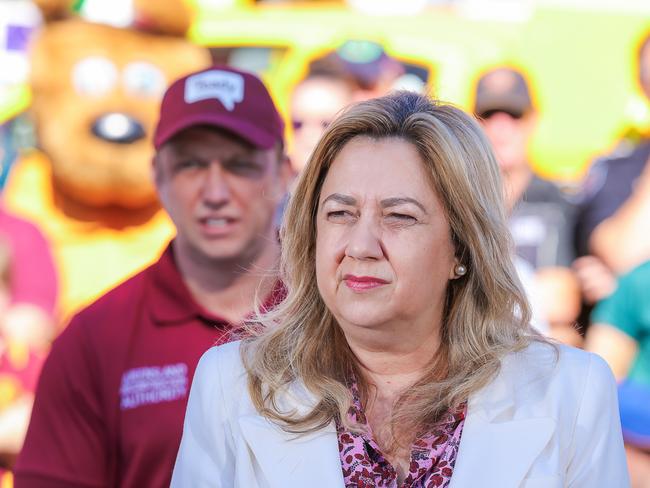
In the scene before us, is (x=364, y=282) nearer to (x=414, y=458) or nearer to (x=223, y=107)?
(x=414, y=458)

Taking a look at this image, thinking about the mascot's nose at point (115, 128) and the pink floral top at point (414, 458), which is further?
the mascot's nose at point (115, 128)

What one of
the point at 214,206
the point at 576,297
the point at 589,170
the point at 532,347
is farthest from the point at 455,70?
the point at 532,347

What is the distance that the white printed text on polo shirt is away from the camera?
2445 millimetres

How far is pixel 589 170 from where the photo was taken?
16.5ft

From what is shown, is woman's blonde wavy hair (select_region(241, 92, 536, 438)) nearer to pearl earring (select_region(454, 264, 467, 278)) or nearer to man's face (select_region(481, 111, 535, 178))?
pearl earring (select_region(454, 264, 467, 278))

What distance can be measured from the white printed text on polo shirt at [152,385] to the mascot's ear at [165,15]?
8.72 ft

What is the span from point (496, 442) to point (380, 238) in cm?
43

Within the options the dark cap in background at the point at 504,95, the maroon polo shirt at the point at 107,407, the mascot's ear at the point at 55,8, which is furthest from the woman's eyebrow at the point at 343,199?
the mascot's ear at the point at 55,8

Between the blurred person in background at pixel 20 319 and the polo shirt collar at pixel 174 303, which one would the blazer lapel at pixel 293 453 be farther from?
the blurred person in background at pixel 20 319

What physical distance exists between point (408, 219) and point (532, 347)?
380mm

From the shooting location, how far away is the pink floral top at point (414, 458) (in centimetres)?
194

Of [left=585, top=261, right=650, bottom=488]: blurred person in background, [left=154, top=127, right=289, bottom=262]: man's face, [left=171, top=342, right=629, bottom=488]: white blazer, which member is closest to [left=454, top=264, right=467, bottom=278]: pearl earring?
[left=171, top=342, right=629, bottom=488]: white blazer

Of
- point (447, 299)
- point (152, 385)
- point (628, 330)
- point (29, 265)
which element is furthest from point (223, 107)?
point (29, 265)

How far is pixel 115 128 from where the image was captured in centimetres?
473
